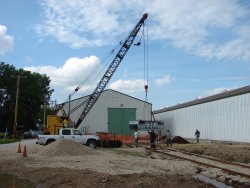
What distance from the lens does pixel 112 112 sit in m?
74.0

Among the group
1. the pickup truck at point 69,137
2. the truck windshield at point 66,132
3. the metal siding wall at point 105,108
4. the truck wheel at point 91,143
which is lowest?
the truck wheel at point 91,143

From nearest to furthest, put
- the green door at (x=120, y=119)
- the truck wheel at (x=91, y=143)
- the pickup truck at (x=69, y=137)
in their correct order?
the pickup truck at (x=69, y=137) → the truck wheel at (x=91, y=143) → the green door at (x=120, y=119)

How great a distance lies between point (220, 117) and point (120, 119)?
27.4 meters

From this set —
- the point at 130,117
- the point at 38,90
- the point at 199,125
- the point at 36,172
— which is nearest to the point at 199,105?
the point at 199,125

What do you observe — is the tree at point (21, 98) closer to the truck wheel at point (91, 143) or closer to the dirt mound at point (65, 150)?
the truck wheel at point (91, 143)

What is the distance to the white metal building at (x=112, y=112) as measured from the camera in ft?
237

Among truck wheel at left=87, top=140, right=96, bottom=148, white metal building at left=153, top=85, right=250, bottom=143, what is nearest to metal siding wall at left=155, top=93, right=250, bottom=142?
white metal building at left=153, top=85, right=250, bottom=143

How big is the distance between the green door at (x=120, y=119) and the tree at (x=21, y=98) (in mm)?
42773

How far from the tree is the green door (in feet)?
140

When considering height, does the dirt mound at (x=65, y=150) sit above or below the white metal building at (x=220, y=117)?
below

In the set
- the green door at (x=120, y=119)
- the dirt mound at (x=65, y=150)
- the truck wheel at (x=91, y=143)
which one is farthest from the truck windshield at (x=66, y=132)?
the green door at (x=120, y=119)

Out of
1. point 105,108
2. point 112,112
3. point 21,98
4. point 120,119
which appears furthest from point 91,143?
point 21,98

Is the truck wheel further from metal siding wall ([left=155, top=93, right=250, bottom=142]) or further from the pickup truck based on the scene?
metal siding wall ([left=155, top=93, right=250, bottom=142])

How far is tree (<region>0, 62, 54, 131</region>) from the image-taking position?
364ft
